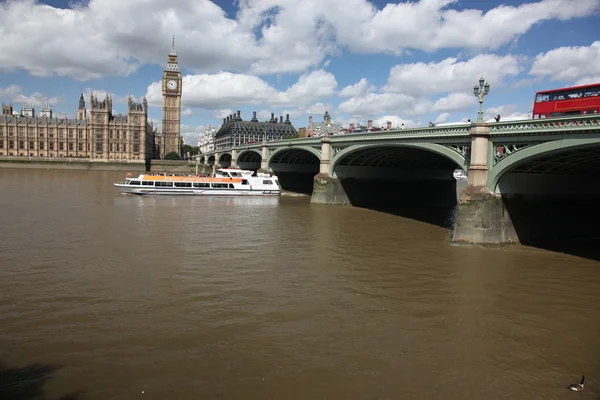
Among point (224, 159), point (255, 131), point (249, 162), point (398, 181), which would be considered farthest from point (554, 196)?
point (255, 131)

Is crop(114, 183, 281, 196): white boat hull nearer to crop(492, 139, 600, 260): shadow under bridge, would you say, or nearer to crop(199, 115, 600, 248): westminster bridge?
crop(199, 115, 600, 248): westminster bridge

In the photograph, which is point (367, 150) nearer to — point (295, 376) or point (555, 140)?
point (555, 140)

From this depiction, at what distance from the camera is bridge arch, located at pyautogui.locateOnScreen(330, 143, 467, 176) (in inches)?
883

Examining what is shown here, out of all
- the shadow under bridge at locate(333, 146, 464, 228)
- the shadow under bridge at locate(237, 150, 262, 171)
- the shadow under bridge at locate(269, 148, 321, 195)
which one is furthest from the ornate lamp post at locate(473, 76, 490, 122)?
the shadow under bridge at locate(237, 150, 262, 171)

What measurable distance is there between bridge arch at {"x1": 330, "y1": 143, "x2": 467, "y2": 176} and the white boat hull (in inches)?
387

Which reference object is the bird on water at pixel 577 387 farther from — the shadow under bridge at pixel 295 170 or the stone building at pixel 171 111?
the stone building at pixel 171 111

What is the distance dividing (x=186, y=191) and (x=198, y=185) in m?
1.38

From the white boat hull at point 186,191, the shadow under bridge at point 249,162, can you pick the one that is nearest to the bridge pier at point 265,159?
the white boat hull at point 186,191

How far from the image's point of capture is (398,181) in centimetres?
3994

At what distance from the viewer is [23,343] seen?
336 inches

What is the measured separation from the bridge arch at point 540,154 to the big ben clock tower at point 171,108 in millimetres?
128907

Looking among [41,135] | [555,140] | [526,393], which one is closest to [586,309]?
[526,393]

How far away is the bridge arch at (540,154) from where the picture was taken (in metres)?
16.2

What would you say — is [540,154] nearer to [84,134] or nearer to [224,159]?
[224,159]
